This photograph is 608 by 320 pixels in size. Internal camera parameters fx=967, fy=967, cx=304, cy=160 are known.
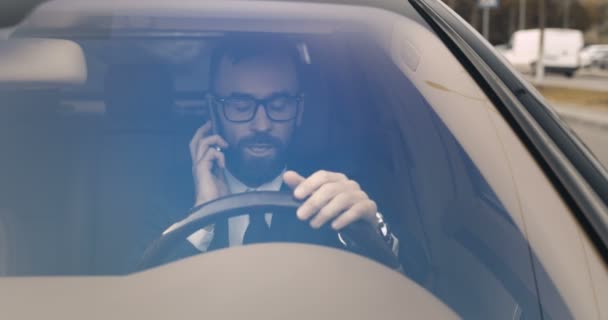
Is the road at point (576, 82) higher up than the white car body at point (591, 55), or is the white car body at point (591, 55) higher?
the road at point (576, 82)

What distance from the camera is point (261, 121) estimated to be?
195cm

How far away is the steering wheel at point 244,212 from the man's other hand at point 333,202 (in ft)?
0.05

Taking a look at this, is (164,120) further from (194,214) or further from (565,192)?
(565,192)

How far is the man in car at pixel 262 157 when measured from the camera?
1767 millimetres

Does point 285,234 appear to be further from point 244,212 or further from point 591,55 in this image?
point 591,55

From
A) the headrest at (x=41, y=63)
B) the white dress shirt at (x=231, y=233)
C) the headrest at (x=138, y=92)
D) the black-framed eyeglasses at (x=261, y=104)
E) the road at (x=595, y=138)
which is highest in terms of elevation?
the headrest at (x=41, y=63)

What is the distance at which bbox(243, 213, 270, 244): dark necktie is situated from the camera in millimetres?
1729

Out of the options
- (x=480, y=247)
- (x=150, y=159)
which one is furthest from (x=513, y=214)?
(x=150, y=159)

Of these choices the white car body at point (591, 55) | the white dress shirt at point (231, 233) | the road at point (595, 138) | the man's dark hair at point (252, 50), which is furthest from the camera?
the white car body at point (591, 55)

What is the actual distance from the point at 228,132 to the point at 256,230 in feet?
0.87

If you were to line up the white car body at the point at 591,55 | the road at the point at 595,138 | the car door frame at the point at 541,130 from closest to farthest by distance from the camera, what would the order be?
the car door frame at the point at 541,130 < the road at the point at 595,138 < the white car body at the point at 591,55

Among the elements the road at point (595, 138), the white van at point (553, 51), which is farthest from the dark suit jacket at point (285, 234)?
the white van at point (553, 51)

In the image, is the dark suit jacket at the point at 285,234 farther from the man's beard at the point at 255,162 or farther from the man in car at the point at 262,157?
the man's beard at the point at 255,162

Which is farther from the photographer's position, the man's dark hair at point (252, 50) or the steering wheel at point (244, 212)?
the man's dark hair at point (252, 50)
